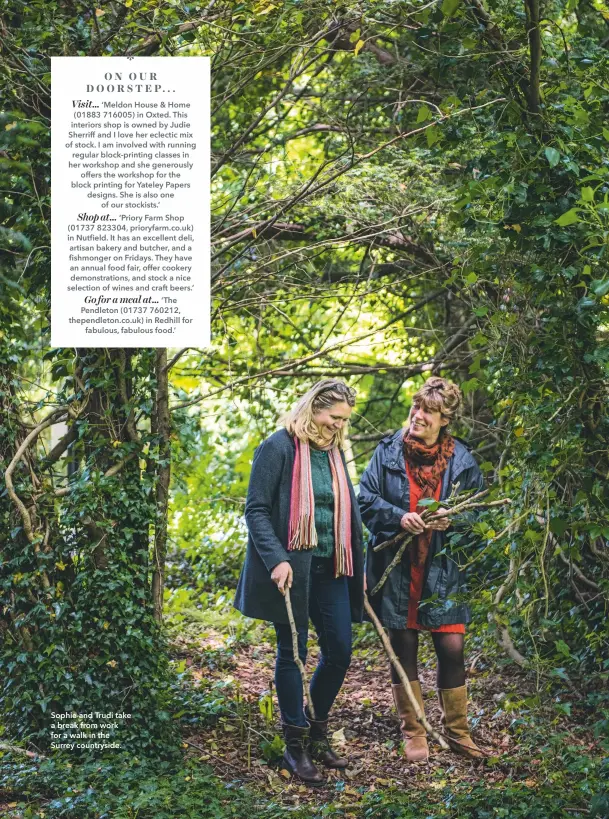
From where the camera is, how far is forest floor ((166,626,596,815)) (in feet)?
15.2

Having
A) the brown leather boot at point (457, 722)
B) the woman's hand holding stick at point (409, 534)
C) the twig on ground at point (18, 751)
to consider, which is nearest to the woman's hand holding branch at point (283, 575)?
the woman's hand holding stick at point (409, 534)

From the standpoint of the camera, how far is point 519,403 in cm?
425

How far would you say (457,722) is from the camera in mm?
4930

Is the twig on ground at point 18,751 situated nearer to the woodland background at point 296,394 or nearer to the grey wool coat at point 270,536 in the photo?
the woodland background at point 296,394

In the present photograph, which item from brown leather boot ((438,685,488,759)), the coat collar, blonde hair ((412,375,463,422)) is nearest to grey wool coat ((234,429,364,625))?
the coat collar

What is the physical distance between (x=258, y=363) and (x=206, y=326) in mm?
2358

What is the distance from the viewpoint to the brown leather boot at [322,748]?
4867 mm

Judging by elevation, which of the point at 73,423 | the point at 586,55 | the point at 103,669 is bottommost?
the point at 103,669

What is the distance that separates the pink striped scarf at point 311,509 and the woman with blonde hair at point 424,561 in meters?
0.26

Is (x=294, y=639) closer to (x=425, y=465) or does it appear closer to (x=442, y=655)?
(x=442, y=655)

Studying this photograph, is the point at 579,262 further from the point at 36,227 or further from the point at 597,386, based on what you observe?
the point at 36,227

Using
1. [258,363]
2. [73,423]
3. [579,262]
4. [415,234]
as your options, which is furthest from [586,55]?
[258,363]

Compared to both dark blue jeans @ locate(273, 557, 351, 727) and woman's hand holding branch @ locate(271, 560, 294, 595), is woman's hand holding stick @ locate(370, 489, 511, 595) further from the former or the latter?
woman's hand holding branch @ locate(271, 560, 294, 595)

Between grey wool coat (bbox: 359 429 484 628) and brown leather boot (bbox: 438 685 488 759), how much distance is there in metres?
0.39
